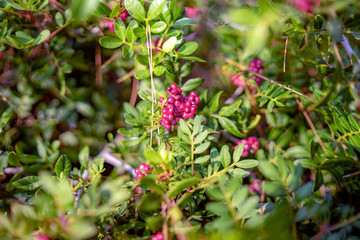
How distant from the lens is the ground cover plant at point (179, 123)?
67cm

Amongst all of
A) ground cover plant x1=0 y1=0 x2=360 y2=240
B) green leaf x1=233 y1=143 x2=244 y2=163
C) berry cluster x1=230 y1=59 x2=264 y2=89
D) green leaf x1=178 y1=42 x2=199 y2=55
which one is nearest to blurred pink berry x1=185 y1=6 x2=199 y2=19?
ground cover plant x1=0 y1=0 x2=360 y2=240

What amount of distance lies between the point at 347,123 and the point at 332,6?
1.75ft

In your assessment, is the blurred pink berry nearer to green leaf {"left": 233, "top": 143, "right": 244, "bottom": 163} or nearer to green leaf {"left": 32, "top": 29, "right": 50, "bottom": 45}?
green leaf {"left": 32, "top": 29, "right": 50, "bottom": 45}

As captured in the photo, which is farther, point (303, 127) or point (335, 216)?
point (303, 127)

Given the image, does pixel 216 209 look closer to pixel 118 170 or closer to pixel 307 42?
pixel 118 170

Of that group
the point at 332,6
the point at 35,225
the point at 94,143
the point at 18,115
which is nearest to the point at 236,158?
the point at 332,6

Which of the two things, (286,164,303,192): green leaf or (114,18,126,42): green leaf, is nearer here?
(286,164,303,192): green leaf

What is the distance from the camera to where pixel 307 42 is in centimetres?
118

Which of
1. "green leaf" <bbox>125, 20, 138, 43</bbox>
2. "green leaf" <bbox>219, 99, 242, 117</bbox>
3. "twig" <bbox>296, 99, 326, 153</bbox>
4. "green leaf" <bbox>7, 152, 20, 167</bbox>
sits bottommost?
"green leaf" <bbox>7, 152, 20, 167</bbox>

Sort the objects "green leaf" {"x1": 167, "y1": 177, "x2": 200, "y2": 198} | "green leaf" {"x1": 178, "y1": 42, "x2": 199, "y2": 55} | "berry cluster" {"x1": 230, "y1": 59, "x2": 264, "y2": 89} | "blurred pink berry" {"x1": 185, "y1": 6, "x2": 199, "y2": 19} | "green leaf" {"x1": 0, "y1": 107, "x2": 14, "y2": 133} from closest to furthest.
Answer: "green leaf" {"x1": 167, "y1": 177, "x2": 200, "y2": 198} → "green leaf" {"x1": 178, "y1": 42, "x2": 199, "y2": 55} → "green leaf" {"x1": 0, "y1": 107, "x2": 14, "y2": 133} → "berry cluster" {"x1": 230, "y1": 59, "x2": 264, "y2": 89} → "blurred pink berry" {"x1": 185, "y1": 6, "x2": 199, "y2": 19}

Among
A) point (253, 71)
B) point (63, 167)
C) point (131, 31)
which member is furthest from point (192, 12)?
point (63, 167)

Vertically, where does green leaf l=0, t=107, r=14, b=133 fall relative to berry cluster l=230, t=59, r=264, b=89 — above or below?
below

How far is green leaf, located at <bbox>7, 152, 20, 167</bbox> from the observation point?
108 cm

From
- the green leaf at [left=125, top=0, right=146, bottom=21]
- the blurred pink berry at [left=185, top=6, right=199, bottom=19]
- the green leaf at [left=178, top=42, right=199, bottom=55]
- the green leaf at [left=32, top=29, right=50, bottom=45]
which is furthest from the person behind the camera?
the blurred pink berry at [left=185, top=6, right=199, bottom=19]
